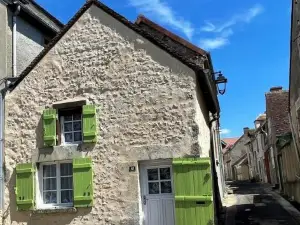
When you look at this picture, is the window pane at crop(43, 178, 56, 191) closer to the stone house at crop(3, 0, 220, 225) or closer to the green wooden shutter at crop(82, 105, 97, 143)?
the stone house at crop(3, 0, 220, 225)

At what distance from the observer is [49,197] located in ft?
33.8

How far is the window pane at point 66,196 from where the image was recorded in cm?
1012

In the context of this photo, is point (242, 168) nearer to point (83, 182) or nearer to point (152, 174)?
point (152, 174)

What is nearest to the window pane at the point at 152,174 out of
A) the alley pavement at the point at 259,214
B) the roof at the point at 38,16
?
the alley pavement at the point at 259,214

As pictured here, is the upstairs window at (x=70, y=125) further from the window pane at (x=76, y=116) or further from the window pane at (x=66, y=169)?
the window pane at (x=66, y=169)

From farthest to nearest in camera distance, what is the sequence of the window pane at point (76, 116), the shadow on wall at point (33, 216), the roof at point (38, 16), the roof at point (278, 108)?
1. the roof at point (278, 108)
2. the roof at point (38, 16)
3. the window pane at point (76, 116)
4. the shadow on wall at point (33, 216)

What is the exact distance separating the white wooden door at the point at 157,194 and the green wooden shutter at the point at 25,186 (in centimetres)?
305

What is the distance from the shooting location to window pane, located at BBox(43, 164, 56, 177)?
411 inches

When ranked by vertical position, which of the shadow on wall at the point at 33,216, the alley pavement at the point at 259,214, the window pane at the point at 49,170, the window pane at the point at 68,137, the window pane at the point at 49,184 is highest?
the window pane at the point at 68,137

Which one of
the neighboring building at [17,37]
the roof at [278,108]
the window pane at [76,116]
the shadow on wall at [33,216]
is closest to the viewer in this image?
the shadow on wall at [33,216]

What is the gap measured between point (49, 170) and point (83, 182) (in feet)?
4.27

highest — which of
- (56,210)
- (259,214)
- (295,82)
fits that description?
(295,82)

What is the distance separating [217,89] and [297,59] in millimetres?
2823

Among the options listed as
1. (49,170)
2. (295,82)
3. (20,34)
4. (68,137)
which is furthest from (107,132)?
(295,82)
